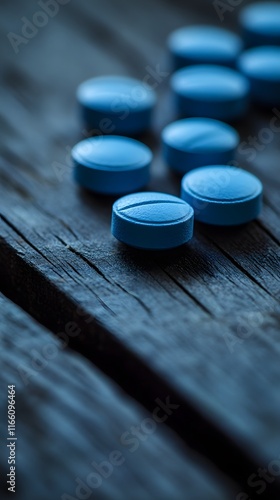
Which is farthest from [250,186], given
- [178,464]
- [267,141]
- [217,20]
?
[217,20]

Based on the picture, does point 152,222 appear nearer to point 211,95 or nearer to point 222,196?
point 222,196

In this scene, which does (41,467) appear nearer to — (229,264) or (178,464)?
(178,464)

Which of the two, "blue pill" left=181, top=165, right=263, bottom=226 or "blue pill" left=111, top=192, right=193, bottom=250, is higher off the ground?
"blue pill" left=181, top=165, right=263, bottom=226

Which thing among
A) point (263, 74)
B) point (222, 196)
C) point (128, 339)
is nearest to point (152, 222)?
point (222, 196)

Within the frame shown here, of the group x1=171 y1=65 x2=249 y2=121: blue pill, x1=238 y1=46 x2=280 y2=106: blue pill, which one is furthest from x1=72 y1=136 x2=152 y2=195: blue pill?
x1=238 y1=46 x2=280 y2=106: blue pill

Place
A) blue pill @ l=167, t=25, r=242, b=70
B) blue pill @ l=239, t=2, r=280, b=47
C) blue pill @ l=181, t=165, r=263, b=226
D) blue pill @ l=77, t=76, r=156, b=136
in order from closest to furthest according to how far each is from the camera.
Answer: blue pill @ l=181, t=165, r=263, b=226
blue pill @ l=77, t=76, r=156, b=136
blue pill @ l=167, t=25, r=242, b=70
blue pill @ l=239, t=2, r=280, b=47

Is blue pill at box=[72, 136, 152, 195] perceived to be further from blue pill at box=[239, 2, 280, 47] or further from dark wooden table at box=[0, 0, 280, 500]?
blue pill at box=[239, 2, 280, 47]

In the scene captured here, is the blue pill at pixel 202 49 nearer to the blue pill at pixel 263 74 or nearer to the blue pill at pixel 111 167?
the blue pill at pixel 263 74
